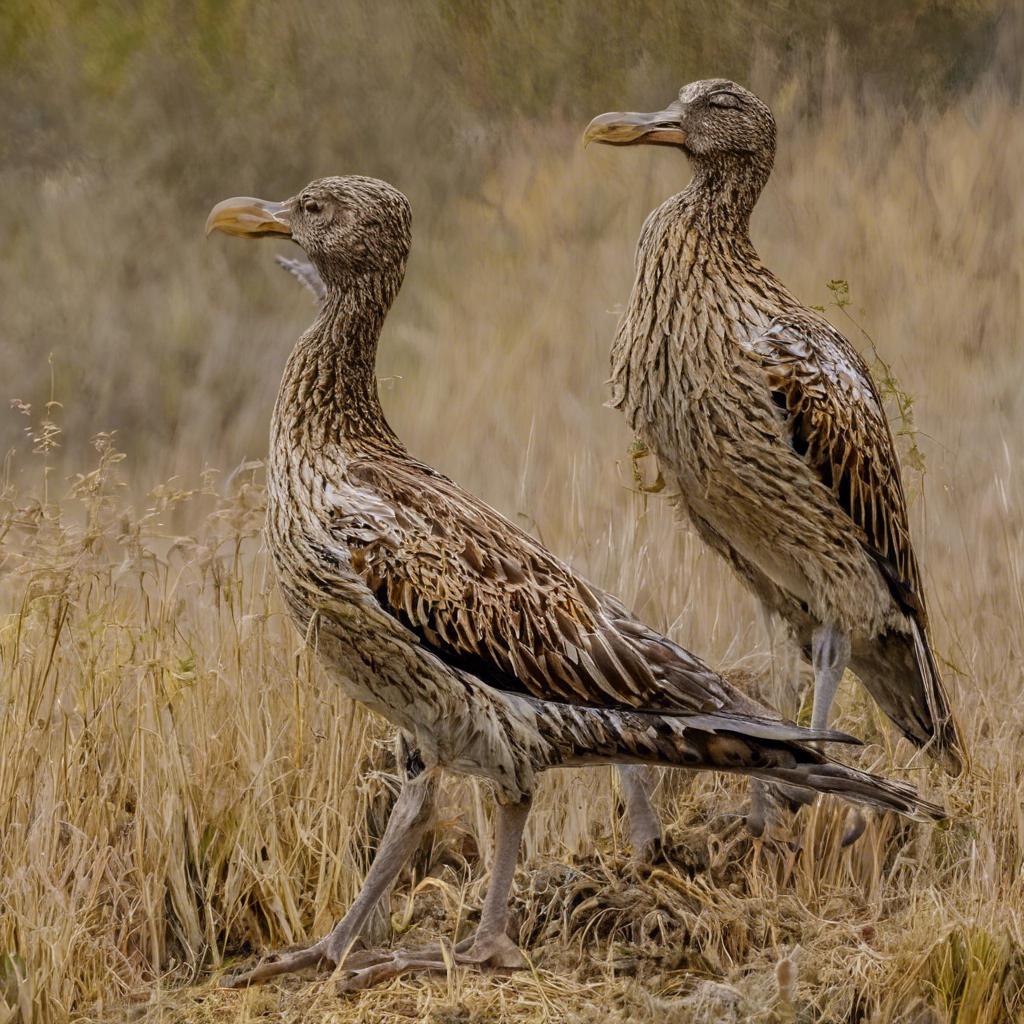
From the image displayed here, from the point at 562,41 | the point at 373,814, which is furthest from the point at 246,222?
the point at 562,41

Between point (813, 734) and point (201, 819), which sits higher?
point (813, 734)

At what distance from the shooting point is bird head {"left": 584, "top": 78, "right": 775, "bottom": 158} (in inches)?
198

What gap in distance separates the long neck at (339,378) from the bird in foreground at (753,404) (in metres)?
0.95

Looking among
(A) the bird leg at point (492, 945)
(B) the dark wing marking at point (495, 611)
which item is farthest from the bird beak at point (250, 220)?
(A) the bird leg at point (492, 945)

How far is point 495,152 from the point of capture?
839 centimetres

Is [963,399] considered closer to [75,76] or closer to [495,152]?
[495,152]

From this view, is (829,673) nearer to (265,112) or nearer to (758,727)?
(758,727)

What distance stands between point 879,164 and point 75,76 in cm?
401

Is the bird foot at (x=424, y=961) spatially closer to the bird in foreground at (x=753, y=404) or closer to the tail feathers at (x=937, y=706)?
the bird in foreground at (x=753, y=404)

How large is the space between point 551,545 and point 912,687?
4.94ft

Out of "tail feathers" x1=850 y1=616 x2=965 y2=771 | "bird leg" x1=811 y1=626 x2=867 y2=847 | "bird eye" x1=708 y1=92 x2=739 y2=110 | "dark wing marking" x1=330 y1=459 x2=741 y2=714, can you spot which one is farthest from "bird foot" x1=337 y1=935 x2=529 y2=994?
"bird eye" x1=708 y1=92 x2=739 y2=110

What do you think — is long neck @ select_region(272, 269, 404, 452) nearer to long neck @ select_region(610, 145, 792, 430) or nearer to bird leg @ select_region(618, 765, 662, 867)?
long neck @ select_region(610, 145, 792, 430)

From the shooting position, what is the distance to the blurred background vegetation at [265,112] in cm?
807

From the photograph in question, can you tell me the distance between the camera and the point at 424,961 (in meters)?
4.32
